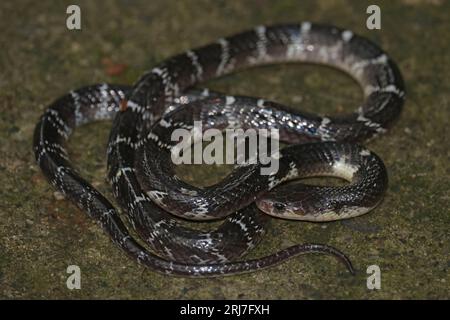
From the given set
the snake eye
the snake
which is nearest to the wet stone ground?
the snake

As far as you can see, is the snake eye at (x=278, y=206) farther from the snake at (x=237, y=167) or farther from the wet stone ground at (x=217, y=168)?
the wet stone ground at (x=217, y=168)

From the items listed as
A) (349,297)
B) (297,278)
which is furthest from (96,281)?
(349,297)

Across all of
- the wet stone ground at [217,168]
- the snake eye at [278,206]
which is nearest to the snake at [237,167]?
the snake eye at [278,206]

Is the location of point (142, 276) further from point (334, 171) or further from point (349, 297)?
point (334, 171)

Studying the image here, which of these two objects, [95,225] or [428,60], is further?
[428,60]

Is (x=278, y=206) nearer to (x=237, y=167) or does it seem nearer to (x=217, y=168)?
(x=237, y=167)

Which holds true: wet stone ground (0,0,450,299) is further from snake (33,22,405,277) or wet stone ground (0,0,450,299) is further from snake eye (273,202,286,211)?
snake eye (273,202,286,211)
